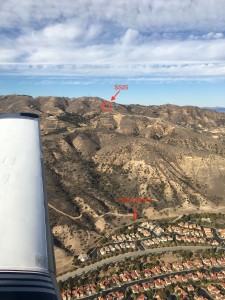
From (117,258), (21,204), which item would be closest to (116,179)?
(117,258)

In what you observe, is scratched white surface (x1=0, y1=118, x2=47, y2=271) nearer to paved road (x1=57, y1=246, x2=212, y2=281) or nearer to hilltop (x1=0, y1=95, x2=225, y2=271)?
paved road (x1=57, y1=246, x2=212, y2=281)

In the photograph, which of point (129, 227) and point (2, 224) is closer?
point (2, 224)

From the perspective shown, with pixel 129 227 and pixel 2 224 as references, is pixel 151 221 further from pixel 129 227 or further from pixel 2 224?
pixel 2 224

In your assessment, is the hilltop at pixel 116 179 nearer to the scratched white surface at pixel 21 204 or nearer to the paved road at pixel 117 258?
the paved road at pixel 117 258

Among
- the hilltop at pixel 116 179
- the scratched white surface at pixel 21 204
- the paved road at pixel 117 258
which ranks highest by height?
the scratched white surface at pixel 21 204

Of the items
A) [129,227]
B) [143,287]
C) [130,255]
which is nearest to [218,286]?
[143,287]

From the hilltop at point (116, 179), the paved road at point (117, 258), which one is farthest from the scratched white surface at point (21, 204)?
the hilltop at point (116, 179)

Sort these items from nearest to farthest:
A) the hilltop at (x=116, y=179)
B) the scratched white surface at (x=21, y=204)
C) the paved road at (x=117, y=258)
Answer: the scratched white surface at (x=21, y=204) → the paved road at (x=117, y=258) → the hilltop at (x=116, y=179)

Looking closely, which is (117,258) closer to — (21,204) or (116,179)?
(116,179)
